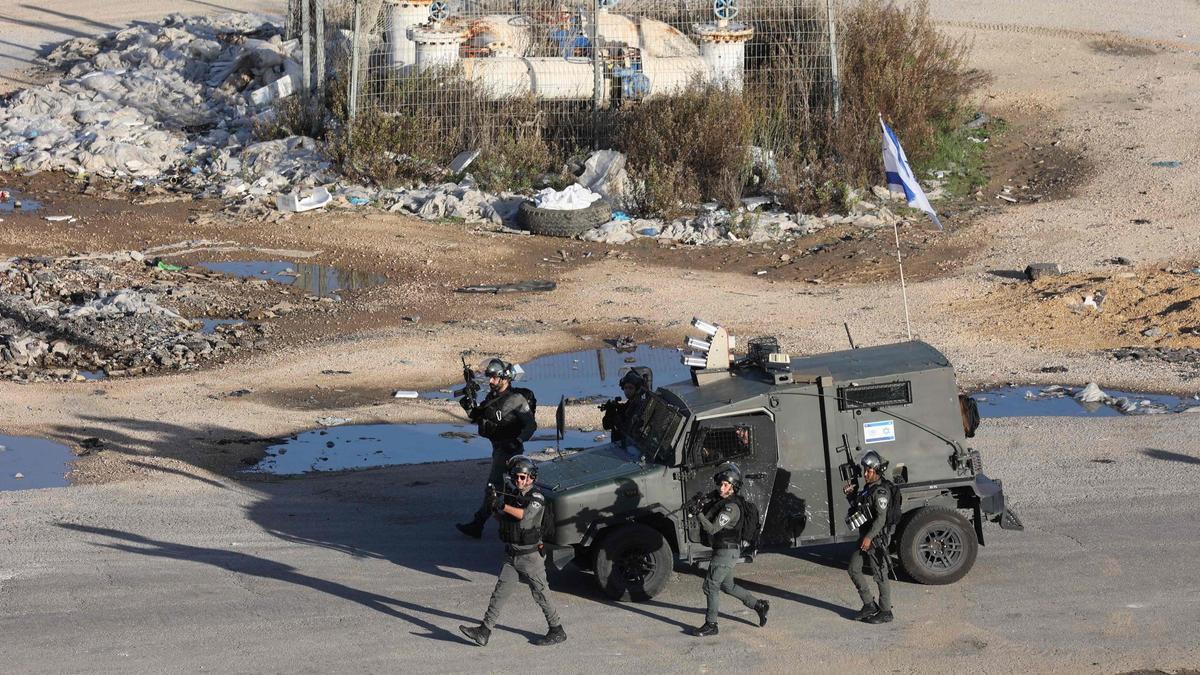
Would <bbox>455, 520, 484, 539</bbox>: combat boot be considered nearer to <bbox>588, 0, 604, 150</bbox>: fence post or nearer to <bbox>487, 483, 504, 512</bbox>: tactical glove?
<bbox>487, 483, 504, 512</bbox>: tactical glove

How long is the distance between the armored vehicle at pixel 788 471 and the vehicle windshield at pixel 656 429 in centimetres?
1

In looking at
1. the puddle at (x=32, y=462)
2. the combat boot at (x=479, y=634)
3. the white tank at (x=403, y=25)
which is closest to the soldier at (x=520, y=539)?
the combat boot at (x=479, y=634)

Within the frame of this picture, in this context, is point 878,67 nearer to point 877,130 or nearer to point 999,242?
point 877,130

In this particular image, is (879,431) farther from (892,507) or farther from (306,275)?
(306,275)

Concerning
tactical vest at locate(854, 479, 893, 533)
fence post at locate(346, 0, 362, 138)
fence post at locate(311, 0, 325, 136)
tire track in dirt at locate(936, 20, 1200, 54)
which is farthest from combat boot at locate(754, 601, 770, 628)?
tire track in dirt at locate(936, 20, 1200, 54)

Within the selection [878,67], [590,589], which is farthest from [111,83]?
[590,589]

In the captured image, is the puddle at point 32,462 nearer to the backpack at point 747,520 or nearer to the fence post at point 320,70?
the backpack at point 747,520

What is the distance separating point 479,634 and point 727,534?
73.5 inches

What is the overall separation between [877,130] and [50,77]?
18.9m

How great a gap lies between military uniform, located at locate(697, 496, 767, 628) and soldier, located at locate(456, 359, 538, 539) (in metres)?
2.43

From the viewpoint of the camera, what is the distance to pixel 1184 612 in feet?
36.3

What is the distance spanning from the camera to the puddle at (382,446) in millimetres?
15203

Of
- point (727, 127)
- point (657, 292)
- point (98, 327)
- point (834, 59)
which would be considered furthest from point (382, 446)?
point (834, 59)

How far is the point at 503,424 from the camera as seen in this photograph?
1257 centimetres
